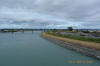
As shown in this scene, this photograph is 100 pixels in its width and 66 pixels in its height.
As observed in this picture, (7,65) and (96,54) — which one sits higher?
(96,54)

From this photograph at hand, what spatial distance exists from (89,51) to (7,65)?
870cm

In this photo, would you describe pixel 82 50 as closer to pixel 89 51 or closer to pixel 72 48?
pixel 89 51

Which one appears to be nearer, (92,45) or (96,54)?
(96,54)

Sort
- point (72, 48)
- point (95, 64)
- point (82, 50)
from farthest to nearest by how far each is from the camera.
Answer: point (72, 48) < point (82, 50) < point (95, 64)

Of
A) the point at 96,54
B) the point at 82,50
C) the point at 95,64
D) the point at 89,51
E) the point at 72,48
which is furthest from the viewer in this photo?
the point at 72,48

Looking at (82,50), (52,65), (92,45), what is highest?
(92,45)

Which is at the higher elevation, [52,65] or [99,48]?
[99,48]

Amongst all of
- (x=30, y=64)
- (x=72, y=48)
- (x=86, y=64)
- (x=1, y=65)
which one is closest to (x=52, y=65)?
(x=30, y=64)

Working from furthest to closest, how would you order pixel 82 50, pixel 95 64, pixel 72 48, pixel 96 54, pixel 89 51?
pixel 72 48
pixel 82 50
pixel 89 51
pixel 96 54
pixel 95 64

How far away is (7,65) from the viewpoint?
7.07 m

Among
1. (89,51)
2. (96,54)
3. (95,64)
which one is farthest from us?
(89,51)

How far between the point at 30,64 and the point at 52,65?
2082mm

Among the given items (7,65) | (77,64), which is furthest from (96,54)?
(7,65)

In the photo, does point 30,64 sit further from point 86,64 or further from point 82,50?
point 82,50
